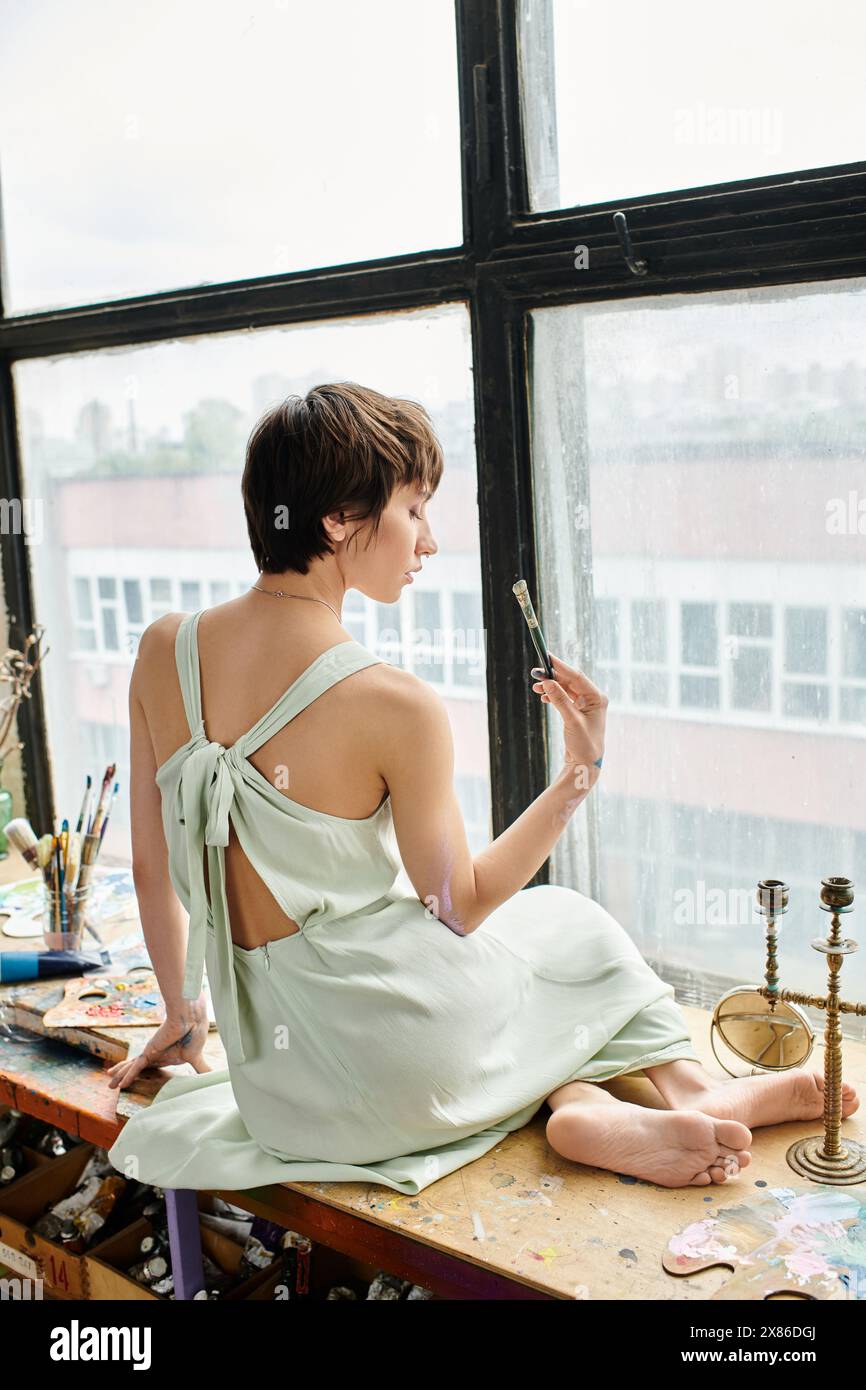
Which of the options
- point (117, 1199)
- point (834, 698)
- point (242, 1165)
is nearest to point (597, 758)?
point (834, 698)

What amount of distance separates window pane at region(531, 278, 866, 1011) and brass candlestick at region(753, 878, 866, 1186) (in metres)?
0.32

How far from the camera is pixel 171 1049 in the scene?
66.3 inches

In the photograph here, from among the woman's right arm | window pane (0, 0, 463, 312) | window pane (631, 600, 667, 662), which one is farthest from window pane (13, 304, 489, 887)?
the woman's right arm

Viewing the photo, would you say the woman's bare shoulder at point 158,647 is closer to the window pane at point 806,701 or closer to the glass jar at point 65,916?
the glass jar at point 65,916

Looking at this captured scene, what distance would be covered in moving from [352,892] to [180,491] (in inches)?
46.3

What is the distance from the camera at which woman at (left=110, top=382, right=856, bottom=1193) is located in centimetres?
136

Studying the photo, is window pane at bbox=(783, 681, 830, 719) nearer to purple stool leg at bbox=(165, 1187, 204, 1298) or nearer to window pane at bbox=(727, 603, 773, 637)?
window pane at bbox=(727, 603, 773, 637)

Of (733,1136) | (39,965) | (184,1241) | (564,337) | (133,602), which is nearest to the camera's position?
(733,1136)

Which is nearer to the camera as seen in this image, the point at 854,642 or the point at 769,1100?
the point at 769,1100

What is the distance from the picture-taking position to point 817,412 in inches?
61.4

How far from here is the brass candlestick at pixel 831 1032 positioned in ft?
4.34

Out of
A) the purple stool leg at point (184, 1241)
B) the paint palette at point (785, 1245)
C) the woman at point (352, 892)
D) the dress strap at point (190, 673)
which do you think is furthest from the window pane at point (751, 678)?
the purple stool leg at point (184, 1241)

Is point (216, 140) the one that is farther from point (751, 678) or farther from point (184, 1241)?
point (184, 1241)

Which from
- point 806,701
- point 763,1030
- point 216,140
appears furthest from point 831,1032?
point 216,140
